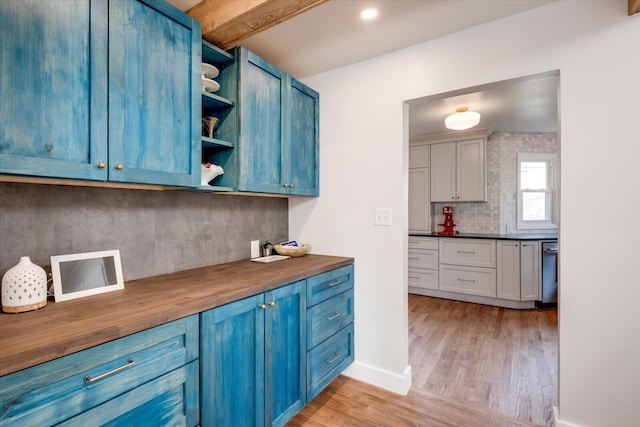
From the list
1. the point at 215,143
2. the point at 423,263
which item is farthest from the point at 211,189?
the point at 423,263

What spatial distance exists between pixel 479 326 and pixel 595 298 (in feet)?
6.36

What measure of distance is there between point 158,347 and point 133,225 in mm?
806

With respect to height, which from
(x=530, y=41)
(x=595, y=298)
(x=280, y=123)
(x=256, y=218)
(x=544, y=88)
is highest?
(x=544, y=88)

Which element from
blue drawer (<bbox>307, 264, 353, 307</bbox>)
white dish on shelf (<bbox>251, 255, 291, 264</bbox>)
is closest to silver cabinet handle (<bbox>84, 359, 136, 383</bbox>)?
blue drawer (<bbox>307, 264, 353, 307</bbox>)

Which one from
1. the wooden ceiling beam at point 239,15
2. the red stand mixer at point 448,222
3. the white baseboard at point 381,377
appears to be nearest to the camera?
the wooden ceiling beam at point 239,15

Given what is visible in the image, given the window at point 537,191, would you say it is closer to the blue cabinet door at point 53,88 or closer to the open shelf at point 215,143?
the open shelf at point 215,143

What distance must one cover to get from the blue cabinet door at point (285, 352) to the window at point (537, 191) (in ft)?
13.7

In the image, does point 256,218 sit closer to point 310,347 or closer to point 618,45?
point 310,347

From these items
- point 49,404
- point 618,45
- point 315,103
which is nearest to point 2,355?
point 49,404

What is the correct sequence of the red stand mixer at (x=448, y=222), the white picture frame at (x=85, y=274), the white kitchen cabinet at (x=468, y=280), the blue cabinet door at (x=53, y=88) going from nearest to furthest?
the blue cabinet door at (x=53, y=88) → the white picture frame at (x=85, y=274) → the white kitchen cabinet at (x=468, y=280) → the red stand mixer at (x=448, y=222)

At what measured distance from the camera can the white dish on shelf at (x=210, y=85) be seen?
5.80ft

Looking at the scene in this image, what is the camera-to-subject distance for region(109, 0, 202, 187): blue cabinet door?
126cm

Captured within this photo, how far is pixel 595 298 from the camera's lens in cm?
157

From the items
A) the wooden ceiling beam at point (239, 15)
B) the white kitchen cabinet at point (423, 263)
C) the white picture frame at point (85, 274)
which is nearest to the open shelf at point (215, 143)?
the wooden ceiling beam at point (239, 15)
